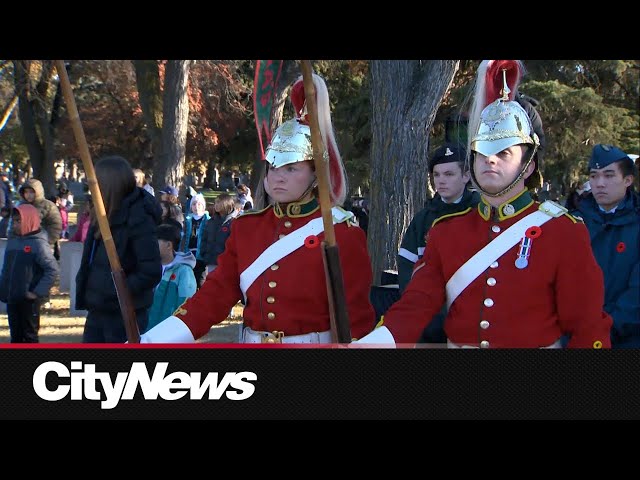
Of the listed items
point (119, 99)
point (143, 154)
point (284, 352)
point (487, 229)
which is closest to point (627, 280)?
point (487, 229)

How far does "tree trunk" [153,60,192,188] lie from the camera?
502 inches

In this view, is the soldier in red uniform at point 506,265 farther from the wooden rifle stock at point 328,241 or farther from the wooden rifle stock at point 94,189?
the wooden rifle stock at point 94,189

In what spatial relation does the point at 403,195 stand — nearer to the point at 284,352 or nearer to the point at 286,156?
the point at 286,156

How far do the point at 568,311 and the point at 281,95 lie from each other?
5.74 metres

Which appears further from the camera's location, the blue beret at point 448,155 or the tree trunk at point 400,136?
the tree trunk at point 400,136

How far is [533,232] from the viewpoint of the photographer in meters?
3.09

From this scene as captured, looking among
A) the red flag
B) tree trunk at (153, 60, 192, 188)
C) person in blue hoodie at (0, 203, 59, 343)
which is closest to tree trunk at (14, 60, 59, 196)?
tree trunk at (153, 60, 192, 188)

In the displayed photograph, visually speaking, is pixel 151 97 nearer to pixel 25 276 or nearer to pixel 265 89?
pixel 25 276

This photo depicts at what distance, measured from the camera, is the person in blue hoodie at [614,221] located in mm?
4805

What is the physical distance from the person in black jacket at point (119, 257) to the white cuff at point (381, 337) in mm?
2323

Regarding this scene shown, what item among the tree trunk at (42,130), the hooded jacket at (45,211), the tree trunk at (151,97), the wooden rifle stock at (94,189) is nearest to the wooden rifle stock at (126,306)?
the wooden rifle stock at (94,189)

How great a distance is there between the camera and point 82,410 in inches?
97.7

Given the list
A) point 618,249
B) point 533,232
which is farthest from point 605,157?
point 533,232

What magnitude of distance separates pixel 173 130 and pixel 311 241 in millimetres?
9865
